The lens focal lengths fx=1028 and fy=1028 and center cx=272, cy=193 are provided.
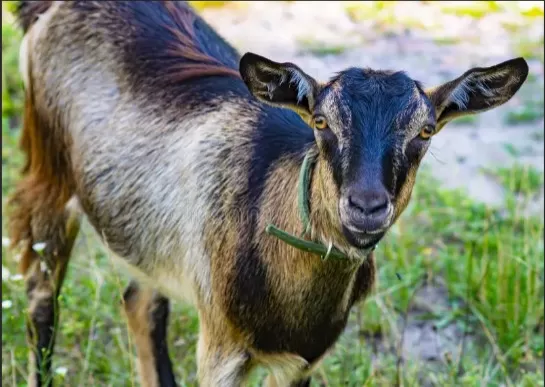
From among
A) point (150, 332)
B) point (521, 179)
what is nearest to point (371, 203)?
point (150, 332)

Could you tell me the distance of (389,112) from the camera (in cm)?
357

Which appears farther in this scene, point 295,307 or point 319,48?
point 319,48

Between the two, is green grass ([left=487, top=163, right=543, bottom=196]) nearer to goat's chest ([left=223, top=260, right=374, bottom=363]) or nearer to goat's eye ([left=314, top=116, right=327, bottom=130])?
goat's chest ([left=223, top=260, right=374, bottom=363])

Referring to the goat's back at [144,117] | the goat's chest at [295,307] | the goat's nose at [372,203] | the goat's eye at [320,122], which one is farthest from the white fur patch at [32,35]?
the goat's nose at [372,203]

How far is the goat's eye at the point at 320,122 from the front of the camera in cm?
363

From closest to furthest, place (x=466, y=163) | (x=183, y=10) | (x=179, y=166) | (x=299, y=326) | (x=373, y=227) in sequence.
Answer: (x=373, y=227)
(x=299, y=326)
(x=179, y=166)
(x=183, y=10)
(x=466, y=163)

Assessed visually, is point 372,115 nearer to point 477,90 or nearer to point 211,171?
point 477,90

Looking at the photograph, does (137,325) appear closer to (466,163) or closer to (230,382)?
(230,382)

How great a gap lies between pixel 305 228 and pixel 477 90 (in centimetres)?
82

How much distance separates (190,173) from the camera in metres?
4.51

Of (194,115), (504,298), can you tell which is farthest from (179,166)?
(504,298)

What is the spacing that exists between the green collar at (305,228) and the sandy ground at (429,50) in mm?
2425

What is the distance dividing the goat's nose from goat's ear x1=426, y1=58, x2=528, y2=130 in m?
0.54

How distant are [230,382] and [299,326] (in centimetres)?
38
